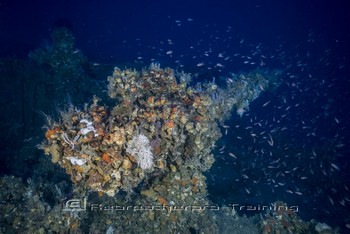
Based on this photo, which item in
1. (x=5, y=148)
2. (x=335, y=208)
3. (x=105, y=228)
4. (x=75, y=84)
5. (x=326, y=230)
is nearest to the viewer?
(x=105, y=228)

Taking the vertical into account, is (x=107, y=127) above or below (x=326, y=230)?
above

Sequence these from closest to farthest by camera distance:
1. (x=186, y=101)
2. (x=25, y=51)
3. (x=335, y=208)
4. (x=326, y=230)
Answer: (x=186, y=101) < (x=326, y=230) < (x=335, y=208) < (x=25, y=51)

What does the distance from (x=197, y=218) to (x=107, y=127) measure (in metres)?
3.76

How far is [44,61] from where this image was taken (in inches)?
562

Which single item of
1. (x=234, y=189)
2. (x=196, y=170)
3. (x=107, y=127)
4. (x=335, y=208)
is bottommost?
(x=335, y=208)

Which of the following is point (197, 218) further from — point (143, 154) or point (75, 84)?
point (75, 84)

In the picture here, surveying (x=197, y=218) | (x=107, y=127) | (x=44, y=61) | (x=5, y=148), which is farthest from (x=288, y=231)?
(x=44, y=61)

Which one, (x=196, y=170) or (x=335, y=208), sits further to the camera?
(x=335, y=208)

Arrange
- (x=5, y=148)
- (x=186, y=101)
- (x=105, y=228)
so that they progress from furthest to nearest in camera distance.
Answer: (x=5, y=148) < (x=186, y=101) < (x=105, y=228)

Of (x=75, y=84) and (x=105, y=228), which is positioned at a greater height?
(x=75, y=84)

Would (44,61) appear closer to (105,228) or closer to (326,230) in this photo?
(105,228)

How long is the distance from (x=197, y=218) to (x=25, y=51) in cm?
3006

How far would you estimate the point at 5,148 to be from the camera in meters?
11.0

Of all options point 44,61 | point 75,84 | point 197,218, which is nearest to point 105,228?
point 197,218
